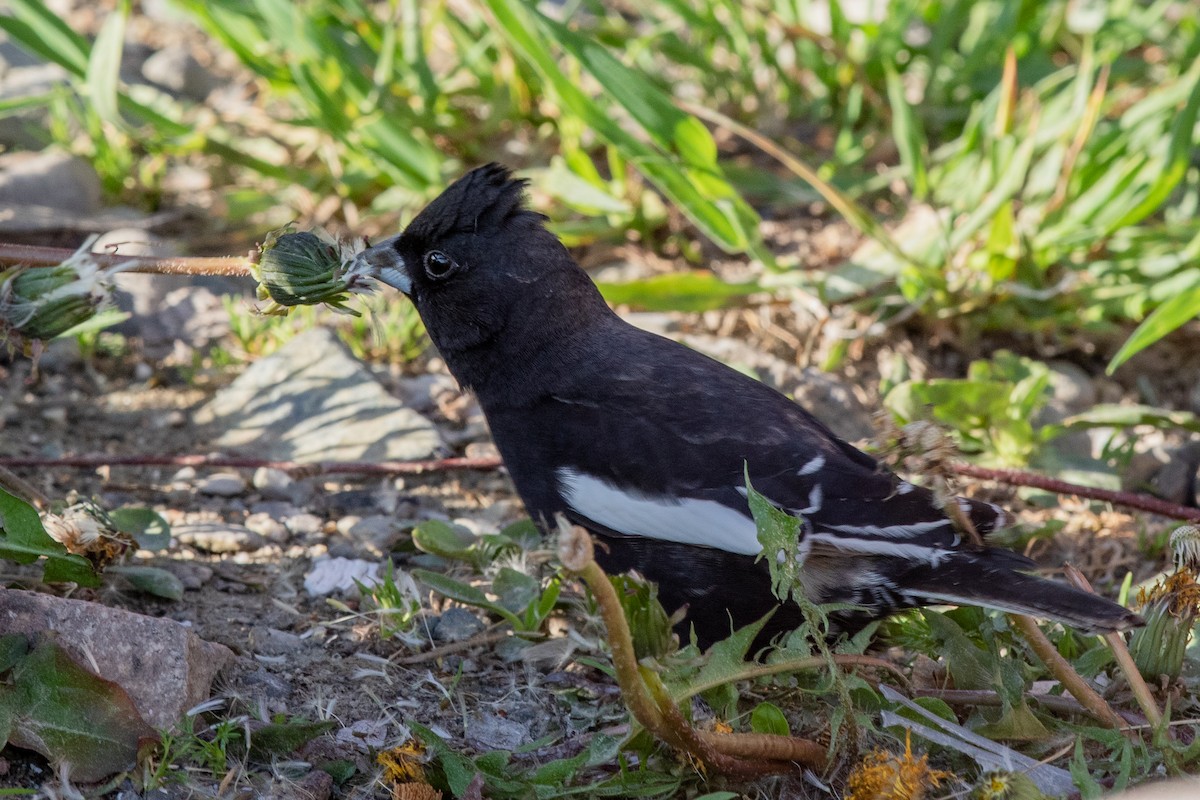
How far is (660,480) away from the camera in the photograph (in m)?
2.78

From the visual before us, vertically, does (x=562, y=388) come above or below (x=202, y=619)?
above

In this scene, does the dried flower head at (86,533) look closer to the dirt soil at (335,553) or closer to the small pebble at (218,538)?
the dirt soil at (335,553)

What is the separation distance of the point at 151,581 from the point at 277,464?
0.71 meters

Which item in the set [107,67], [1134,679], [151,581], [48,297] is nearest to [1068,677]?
[1134,679]

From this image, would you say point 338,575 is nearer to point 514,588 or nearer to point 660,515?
point 514,588

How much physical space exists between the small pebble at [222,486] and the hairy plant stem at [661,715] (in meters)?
1.80

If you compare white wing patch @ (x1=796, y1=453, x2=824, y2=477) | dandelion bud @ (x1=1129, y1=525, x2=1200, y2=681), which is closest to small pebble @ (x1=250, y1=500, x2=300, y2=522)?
white wing patch @ (x1=796, y1=453, x2=824, y2=477)

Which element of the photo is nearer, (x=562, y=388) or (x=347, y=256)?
(x=347, y=256)

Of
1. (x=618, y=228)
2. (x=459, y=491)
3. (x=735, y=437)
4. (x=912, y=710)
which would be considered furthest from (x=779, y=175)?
(x=912, y=710)

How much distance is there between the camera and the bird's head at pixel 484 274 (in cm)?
318

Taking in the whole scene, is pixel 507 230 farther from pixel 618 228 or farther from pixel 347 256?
pixel 618 228

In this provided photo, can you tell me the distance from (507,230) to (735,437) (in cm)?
84

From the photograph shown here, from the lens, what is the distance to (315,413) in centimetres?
391

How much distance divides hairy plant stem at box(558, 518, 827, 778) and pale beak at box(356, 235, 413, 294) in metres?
1.40
